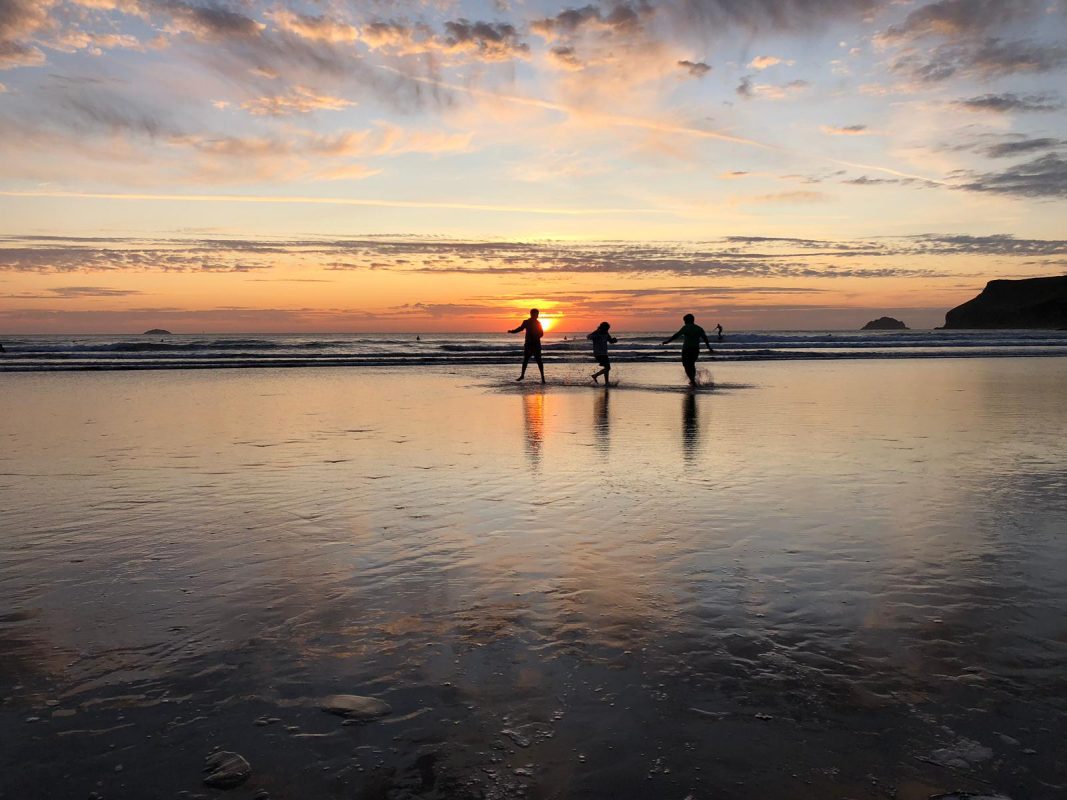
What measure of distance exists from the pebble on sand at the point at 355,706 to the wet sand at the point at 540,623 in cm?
6

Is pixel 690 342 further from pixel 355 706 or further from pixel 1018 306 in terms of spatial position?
pixel 1018 306

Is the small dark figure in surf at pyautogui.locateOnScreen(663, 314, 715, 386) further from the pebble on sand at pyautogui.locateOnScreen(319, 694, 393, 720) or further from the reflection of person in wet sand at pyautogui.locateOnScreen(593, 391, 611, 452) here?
the pebble on sand at pyautogui.locateOnScreen(319, 694, 393, 720)

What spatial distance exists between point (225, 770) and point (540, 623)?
1.85 meters

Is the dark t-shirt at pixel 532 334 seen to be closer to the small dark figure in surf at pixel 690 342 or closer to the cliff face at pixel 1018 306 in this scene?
the small dark figure in surf at pixel 690 342

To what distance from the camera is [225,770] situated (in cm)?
289

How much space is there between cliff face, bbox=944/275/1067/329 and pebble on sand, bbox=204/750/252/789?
180529mm

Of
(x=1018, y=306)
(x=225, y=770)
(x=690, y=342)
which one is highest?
(x=1018, y=306)

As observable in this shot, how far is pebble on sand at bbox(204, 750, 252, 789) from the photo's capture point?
2826mm

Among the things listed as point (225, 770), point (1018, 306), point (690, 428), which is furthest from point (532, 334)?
point (1018, 306)

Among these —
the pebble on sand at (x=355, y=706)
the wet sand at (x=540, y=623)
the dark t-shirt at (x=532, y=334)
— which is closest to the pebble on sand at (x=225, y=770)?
the wet sand at (x=540, y=623)

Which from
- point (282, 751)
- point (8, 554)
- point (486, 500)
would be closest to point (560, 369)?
point (486, 500)

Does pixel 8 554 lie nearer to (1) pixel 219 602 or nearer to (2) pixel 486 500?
(1) pixel 219 602

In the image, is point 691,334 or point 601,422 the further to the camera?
point 691,334

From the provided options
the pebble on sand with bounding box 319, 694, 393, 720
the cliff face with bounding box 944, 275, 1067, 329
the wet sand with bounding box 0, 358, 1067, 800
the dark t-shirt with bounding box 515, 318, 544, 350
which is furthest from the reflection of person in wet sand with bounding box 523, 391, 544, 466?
the cliff face with bounding box 944, 275, 1067, 329
